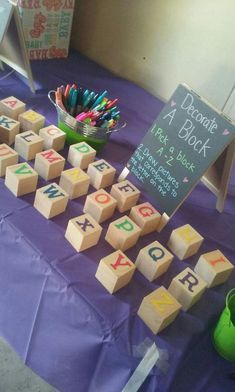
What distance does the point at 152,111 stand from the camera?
155 cm

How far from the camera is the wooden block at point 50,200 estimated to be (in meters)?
0.91

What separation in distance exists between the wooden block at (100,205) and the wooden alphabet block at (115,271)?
0.47 ft

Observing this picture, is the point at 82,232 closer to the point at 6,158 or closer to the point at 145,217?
the point at 145,217

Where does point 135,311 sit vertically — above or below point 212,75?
below

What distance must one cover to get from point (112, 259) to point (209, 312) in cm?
26

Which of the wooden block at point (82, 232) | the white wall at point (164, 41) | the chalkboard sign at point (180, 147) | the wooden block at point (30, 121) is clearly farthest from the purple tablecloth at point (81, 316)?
the white wall at point (164, 41)

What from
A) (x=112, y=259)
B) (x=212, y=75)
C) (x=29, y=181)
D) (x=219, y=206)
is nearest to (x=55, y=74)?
(x=212, y=75)

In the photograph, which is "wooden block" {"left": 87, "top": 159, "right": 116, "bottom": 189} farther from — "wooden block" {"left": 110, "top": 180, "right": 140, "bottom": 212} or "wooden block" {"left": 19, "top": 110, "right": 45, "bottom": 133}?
"wooden block" {"left": 19, "top": 110, "right": 45, "bottom": 133}

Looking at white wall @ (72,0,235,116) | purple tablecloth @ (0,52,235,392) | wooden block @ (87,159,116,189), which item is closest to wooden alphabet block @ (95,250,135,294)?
purple tablecloth @ (0,52,235,392)

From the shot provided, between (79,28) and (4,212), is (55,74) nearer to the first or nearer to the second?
(79,28)

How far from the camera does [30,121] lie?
44.9 inches

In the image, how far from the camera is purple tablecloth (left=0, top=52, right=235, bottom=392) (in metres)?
0.76

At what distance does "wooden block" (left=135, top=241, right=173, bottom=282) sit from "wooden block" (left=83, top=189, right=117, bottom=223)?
15cm

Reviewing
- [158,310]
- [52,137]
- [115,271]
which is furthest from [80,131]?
[158,310]
